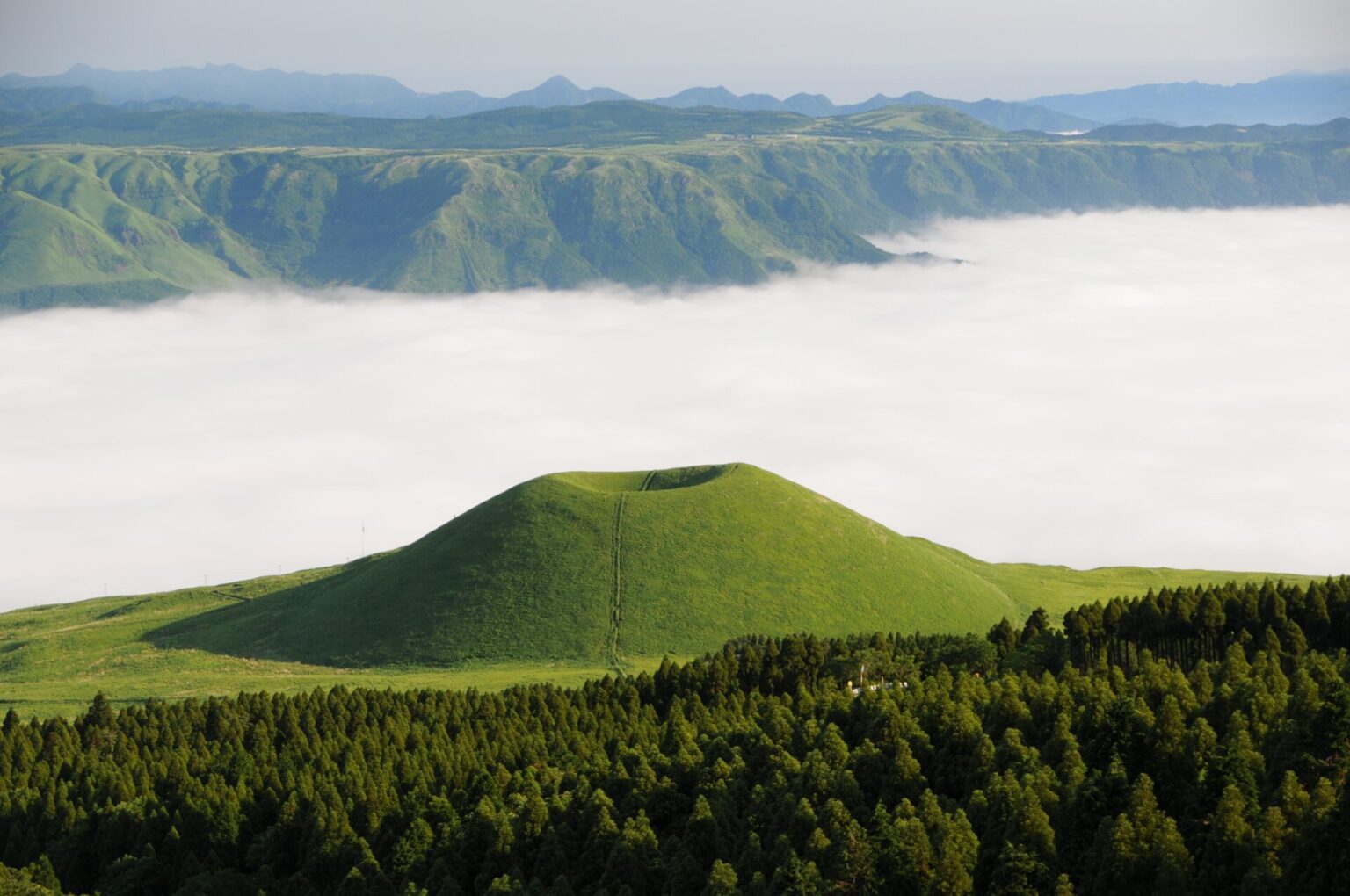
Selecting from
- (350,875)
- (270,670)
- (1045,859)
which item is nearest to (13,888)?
(350,875)

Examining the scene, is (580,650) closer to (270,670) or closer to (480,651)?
(480,651)

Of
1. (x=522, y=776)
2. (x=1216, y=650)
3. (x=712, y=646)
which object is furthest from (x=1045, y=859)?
(x=712, y=646)

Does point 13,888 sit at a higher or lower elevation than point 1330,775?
lower

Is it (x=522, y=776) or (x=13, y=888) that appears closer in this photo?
(x=13, y=888)

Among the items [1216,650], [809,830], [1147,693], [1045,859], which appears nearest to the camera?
[1045,859]

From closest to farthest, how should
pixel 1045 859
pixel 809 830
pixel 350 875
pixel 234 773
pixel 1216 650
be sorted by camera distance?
pixel 1045 859 < pixel 809 830 < pixel 350 875 < pixel 234 773 < pixel 1216 650

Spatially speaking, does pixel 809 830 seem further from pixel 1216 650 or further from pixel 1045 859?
pixel 1216 650
